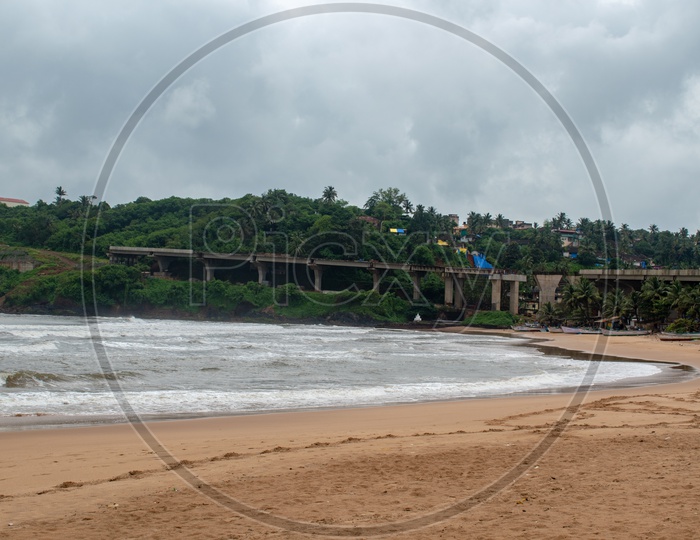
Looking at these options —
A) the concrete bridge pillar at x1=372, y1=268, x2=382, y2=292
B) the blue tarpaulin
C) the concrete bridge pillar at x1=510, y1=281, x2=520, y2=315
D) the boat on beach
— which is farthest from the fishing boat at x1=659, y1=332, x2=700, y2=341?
the blue tarpaulin

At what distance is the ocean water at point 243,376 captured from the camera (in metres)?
18.2

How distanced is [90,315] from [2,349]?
55.4 m

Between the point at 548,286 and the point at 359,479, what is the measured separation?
83370mm

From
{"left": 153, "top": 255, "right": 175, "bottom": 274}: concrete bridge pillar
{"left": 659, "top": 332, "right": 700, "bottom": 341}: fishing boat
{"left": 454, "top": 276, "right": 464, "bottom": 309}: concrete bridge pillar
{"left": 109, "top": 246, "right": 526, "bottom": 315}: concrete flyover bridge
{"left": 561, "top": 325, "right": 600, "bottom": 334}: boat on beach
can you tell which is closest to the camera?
{"left": 659, "top": 332, "right": 700, "bottom": 341}: fishing boat

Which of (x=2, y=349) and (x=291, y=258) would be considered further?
(x=291, y=258)

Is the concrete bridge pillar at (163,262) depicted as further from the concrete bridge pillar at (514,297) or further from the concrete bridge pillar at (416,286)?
the concrete bridge pillar at (514,297)

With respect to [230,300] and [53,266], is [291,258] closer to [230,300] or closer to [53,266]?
[230,300]

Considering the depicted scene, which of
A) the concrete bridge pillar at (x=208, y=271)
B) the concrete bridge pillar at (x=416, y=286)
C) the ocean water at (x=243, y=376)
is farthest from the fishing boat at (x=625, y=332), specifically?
the concrete bridge pillar at (x=208, y=271)

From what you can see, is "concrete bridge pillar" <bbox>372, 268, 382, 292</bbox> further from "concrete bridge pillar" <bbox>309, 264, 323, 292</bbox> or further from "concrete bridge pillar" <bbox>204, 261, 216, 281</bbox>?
"concrete bridge pillar" <bbox>204, 261, 216, 281</bbox>

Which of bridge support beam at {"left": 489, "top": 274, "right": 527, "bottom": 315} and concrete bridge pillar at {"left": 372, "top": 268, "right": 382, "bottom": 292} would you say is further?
concrete bridge pillar at {"left": 372, "top": 268, "right": 382, "bottom": 292}

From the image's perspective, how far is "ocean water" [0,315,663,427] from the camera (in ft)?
59.8

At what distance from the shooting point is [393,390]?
22359mm

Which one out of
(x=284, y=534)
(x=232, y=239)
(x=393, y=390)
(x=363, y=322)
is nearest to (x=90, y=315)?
(x=232, y=239)

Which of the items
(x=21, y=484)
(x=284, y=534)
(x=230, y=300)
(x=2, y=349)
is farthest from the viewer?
(x=230, y=300)
